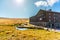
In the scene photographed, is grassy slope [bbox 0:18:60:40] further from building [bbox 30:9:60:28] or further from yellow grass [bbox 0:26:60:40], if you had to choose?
building [bbox 30:9:60:28]

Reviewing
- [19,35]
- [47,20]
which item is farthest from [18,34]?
[47,20]

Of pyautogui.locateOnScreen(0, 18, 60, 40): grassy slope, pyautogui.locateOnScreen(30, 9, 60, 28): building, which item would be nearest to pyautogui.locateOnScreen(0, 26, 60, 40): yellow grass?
pyautogui.locateOnScreen(0, 18, 60, 40): grassy slope

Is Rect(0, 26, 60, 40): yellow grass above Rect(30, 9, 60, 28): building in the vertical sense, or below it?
below

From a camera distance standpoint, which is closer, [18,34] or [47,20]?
[18,34]

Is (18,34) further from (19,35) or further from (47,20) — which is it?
(47,20)

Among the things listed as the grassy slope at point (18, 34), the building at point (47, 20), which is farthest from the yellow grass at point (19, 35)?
the building at point (47, 20)

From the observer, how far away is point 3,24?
4621 millimetres

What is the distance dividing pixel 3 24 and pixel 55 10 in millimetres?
1754

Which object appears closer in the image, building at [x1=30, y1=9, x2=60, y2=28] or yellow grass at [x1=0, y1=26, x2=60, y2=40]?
yellow grass at [x1=0, y1=26, x2=60, y2=40]

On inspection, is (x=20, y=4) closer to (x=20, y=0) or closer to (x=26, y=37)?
(x=20, y=0)

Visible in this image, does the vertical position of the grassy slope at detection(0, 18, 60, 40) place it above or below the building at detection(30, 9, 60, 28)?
below

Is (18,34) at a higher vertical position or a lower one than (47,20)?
lower

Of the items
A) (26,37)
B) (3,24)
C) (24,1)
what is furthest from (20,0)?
(26,37)

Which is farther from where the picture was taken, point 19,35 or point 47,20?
point 47,20
